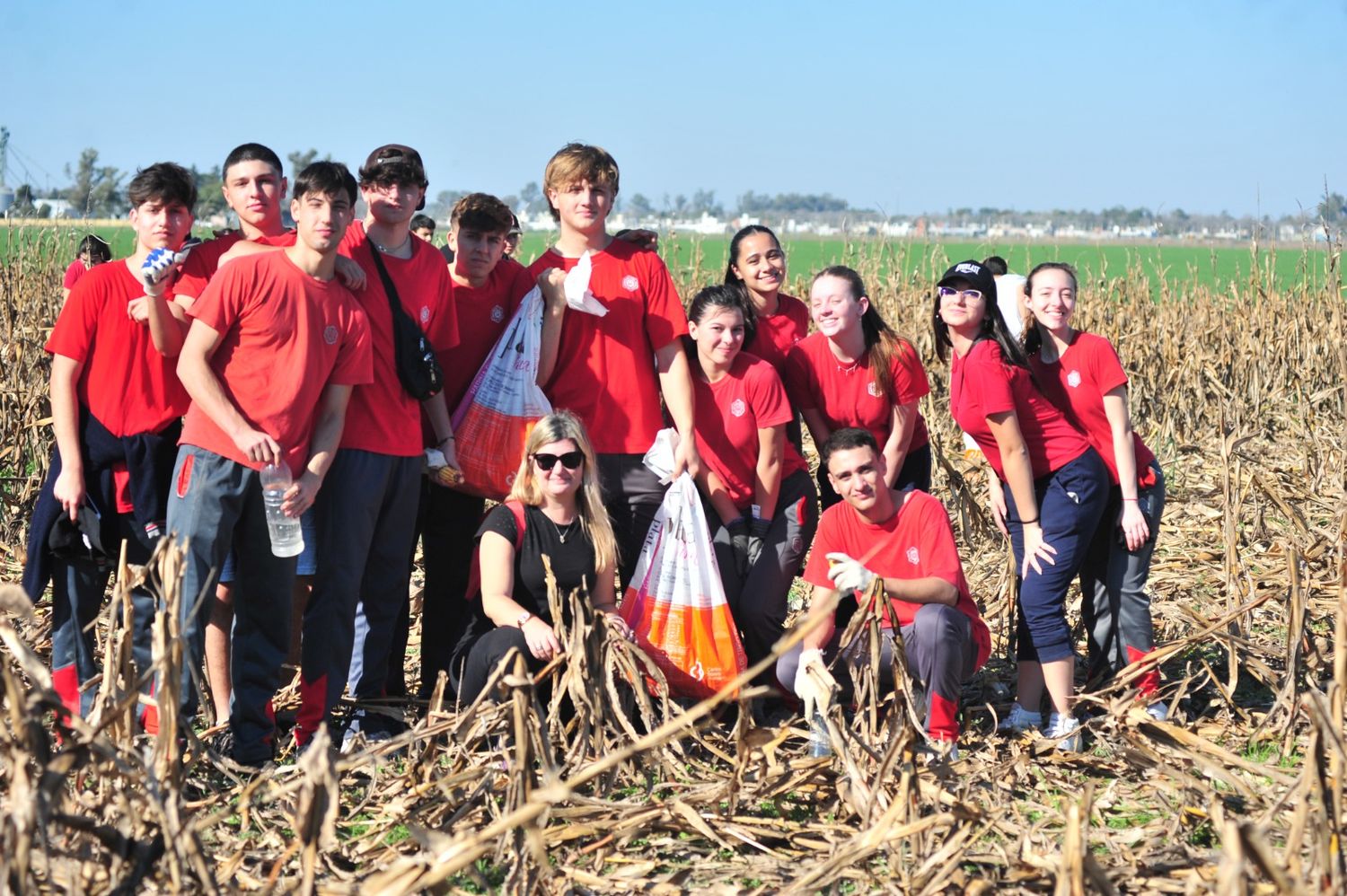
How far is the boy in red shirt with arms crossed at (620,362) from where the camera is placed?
479 centimetres

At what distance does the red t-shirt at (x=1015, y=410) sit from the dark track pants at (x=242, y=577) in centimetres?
229

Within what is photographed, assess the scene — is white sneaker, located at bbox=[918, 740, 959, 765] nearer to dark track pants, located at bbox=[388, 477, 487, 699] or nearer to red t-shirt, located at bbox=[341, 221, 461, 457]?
dark track pants, located at bbox=[388, 477, 487, 699]

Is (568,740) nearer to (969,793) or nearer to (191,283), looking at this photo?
(969,793)

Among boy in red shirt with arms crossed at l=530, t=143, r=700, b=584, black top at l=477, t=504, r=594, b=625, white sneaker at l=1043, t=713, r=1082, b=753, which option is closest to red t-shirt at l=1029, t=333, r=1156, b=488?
white sneaker at l=1043, t=713, r=1082, b=753

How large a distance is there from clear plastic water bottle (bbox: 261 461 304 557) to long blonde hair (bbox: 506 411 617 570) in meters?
0.74

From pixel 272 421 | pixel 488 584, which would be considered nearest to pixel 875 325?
pixel 488 584

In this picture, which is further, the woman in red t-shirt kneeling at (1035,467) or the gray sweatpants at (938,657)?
the woman in red t-shirt kneeling at (1035,467)

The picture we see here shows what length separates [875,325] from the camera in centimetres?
498

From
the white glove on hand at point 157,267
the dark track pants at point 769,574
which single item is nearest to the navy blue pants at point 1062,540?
the dark track pants at point 769,574

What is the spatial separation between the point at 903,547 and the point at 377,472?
5.67 feet

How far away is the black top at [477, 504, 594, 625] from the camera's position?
4422mm

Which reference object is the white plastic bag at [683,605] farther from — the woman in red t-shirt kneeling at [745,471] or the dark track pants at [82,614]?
the dark track pants at [82,614]

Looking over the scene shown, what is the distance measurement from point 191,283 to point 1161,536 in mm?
5496

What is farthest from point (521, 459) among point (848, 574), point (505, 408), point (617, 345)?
point (848, 574)
